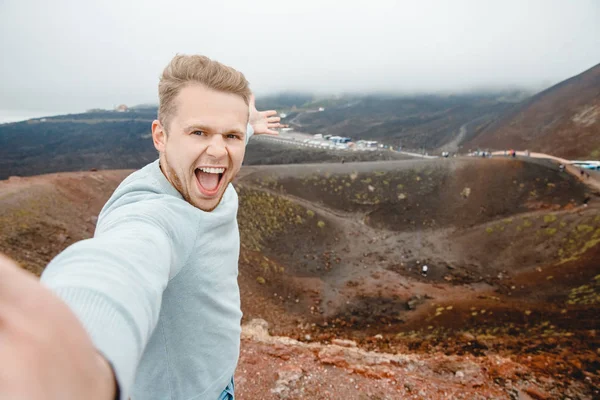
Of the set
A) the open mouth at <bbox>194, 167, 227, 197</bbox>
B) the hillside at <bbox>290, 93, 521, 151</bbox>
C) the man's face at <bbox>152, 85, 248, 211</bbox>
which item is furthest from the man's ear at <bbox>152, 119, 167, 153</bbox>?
the hillside at <bbox>290, 93, 521, 151</bbox>

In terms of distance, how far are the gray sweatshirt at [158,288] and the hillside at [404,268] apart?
6.10 metres

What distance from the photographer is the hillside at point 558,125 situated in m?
52.4

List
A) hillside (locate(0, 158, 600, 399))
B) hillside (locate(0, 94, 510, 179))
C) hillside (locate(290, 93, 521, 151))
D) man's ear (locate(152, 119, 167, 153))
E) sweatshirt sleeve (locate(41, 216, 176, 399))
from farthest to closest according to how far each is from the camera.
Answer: hillside (locate(290, 93, 521, 151))
hillside (locate(0, 94, 510, 179))
hillside (locate(0, 158, 600, 399))
man's ear (locate(152, 119, 167, 153))
sweatshirt sleeve (locate(41, 216, 176, 399))

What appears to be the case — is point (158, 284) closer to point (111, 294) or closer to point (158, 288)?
point (158, 288)

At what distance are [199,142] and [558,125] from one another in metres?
78.1

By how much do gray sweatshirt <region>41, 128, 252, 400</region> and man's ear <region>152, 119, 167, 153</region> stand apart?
18 cm

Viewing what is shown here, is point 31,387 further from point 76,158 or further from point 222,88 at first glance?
point 76,158

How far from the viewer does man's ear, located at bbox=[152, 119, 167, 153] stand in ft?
7.48

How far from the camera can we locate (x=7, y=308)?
678 millimetres

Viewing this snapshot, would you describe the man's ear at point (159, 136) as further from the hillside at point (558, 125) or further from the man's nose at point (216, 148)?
the hillside at point (558, 125)

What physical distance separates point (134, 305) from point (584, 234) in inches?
1146

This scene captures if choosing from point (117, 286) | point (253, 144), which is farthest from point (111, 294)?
point (253, 144)

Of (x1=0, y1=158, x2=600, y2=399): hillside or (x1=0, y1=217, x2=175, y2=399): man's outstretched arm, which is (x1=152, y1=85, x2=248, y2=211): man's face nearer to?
(x1=0, y1=217, x2=175, y2=399): man's outstretched arm

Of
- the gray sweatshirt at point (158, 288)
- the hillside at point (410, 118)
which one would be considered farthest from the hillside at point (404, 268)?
the hillside at point (410, 118)
